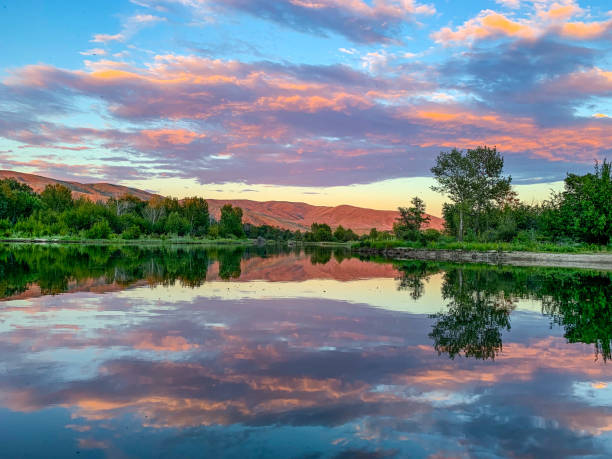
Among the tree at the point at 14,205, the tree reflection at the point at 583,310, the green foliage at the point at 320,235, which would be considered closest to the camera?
the tree reflection at the point at 583,310

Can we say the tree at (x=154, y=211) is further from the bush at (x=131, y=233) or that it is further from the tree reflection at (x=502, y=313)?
the tree reflection at (x=502, y=313)

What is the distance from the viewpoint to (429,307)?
1319cm

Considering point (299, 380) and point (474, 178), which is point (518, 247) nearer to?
point (474, 178)

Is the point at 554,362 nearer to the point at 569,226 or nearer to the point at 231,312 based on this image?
the point at 231,312

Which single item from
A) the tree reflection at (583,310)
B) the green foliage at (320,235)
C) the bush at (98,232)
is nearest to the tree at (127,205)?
the bush at (98,232)

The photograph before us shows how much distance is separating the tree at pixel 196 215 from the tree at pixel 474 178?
93849mm

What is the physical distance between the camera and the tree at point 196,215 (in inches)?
5453

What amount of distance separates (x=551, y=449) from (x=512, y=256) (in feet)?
134

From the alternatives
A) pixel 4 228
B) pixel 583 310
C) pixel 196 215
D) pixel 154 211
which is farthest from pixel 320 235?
pixel 583 310

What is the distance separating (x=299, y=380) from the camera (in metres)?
6.31

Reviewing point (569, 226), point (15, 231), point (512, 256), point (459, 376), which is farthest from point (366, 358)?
point (15, 231)

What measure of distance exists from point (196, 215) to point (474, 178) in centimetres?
10231

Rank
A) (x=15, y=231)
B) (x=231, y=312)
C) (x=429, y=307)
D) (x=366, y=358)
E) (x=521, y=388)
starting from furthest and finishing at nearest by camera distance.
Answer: (x=15, y=231)
(x=429, y=307)
(x=231, y=312)
(x=366, y=358)
(x=521, y=388)

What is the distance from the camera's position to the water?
177 inches
